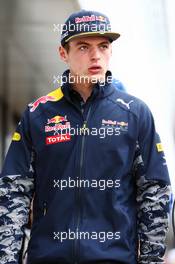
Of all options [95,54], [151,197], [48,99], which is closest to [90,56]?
[95,54]

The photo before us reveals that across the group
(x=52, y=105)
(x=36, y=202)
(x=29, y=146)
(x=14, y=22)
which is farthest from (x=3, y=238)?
(x=14, y=22)

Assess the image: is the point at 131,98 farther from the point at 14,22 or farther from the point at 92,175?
the point at 14,22

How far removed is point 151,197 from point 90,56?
48cm

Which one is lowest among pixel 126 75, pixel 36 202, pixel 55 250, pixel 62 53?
pixel 55 250

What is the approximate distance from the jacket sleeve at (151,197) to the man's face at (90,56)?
0.73 ft

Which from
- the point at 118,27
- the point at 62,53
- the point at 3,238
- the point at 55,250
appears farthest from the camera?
the point at 118,27

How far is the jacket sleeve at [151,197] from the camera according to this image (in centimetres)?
Result: 200

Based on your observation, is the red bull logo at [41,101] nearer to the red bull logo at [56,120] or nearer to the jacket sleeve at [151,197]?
the red bull logo at [56,120]

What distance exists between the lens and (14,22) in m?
6.17

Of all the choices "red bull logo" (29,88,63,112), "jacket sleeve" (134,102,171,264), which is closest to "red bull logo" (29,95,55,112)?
"red bull logo" (29,88,63,112)

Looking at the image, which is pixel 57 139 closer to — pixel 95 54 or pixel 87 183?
pixel 87 183

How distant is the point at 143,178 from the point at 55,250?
34cm

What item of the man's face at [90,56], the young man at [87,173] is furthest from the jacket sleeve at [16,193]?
the man's face at [90,56]

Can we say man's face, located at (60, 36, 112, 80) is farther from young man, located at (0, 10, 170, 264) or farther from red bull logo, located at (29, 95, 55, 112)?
red bull logo, located at (29, 95, 55, 112)
